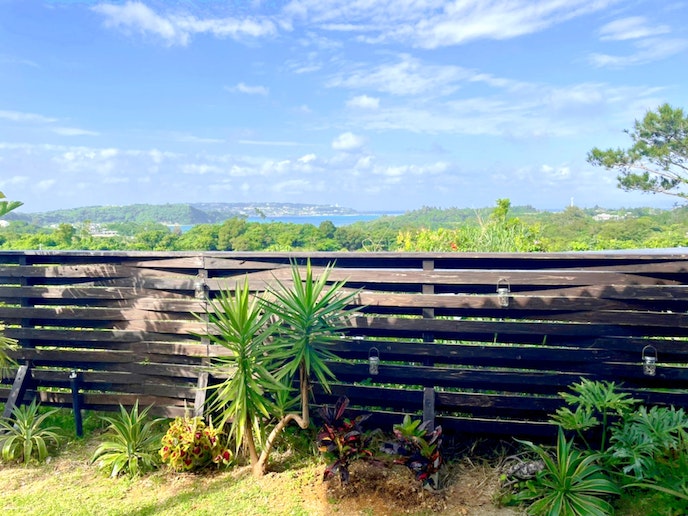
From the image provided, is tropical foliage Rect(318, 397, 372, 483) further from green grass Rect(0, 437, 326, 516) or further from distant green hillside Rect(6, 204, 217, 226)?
distant green hillside Rect(6, 204, 217, 226)

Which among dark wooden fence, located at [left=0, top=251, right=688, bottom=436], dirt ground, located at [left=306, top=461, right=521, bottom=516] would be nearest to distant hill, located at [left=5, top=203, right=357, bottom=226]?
dark wooden fence, located at [left=0, top=251, right=688, bottom=436]

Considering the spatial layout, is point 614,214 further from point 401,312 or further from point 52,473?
point 52,473

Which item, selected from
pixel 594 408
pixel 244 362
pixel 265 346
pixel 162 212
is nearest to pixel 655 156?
pixel 162 212

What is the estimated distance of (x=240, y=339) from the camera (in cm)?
316

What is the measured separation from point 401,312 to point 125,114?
25.1 meters

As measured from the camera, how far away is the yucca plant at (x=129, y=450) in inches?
140

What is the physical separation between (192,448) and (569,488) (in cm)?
252

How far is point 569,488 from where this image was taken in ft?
8.96

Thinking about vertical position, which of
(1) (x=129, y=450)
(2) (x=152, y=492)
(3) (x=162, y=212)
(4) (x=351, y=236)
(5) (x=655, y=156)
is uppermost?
(5) (x=655, y=156)

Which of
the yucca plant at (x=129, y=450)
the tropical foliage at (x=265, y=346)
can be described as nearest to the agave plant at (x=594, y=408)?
the tropical foliage at (x=265, y=346)

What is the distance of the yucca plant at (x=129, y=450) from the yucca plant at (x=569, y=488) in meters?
2.67

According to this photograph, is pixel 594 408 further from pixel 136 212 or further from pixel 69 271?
pixel 136 212

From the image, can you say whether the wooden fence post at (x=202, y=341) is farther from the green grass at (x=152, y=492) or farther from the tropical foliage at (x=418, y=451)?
the tropical foliage at (x=418, y=451)

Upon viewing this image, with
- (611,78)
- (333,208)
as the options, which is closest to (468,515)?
(333,208)
